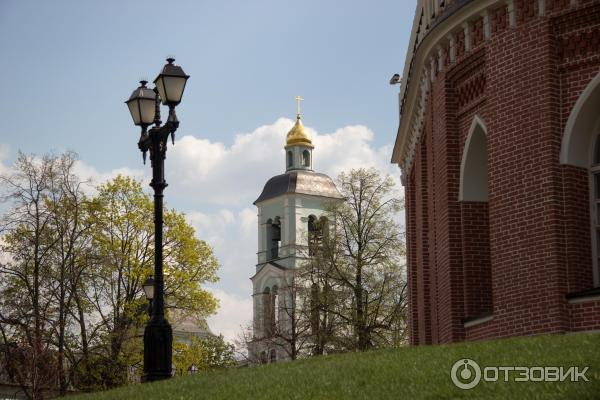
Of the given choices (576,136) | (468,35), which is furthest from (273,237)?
(576,136)

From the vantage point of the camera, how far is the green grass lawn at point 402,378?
34.0ft

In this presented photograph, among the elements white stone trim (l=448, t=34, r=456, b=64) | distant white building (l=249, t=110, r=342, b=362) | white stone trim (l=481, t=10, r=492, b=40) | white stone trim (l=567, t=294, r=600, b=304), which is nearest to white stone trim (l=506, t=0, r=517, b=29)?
white stone trim (l=481, t=10, r=492, b=40)

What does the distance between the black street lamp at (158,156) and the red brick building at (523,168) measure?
5.33m

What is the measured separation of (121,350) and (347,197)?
14762mm

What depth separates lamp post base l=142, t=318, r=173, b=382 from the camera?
15609mm

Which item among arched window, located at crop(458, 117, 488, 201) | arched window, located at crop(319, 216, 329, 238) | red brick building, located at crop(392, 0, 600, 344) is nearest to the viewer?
red brick building, located at crop(392, 0, 600, 344)

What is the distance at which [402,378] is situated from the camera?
1170 cm

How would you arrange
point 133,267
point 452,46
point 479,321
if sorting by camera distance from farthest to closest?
point 133,267 < point 452,46 < point 479,321

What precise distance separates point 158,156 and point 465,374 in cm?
701

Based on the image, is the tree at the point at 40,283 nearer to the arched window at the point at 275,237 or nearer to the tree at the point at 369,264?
the tree at the point at 369,264

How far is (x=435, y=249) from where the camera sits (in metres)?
21.8

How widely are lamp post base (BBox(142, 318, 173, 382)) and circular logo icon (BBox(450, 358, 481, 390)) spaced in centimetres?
511

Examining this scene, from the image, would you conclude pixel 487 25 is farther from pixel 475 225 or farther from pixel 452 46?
pixel 475 225

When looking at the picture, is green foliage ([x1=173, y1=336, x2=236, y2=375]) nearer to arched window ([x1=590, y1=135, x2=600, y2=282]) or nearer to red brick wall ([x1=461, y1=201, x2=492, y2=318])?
red brick wall ([x1=461, y1=201, x2=492, y2=318])
